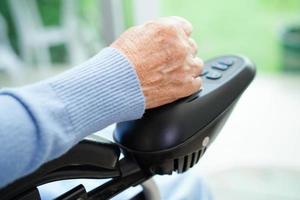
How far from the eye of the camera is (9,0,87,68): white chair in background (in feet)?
8.63

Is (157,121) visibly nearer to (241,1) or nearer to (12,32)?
(241,1)

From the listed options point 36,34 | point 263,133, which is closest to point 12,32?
point 36,34

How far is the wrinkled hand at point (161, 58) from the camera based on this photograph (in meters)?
0.48

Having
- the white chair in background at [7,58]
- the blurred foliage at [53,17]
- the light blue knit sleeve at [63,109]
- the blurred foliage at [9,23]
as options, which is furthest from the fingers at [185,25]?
the blurred foliage at [9,23]

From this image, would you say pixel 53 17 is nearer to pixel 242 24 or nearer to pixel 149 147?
pixel 242 24

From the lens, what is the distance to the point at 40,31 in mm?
2652

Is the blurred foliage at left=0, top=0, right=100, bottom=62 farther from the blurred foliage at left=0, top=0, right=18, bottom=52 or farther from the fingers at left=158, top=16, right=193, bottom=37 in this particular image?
the fingers at left=158, top=16, right=193, bottom=37

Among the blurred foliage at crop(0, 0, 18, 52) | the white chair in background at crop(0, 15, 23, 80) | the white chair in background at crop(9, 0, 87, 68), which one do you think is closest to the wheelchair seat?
the white chair in background at crop(9, 0, 87, 68)

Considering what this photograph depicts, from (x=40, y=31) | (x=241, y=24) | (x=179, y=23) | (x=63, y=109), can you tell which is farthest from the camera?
(x=40, y=31)

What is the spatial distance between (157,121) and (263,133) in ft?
4.09

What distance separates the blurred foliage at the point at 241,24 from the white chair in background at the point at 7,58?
50.4 inches

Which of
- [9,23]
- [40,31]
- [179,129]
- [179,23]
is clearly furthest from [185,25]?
[9,23]

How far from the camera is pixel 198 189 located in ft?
2.30

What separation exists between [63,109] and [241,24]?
190 cm
